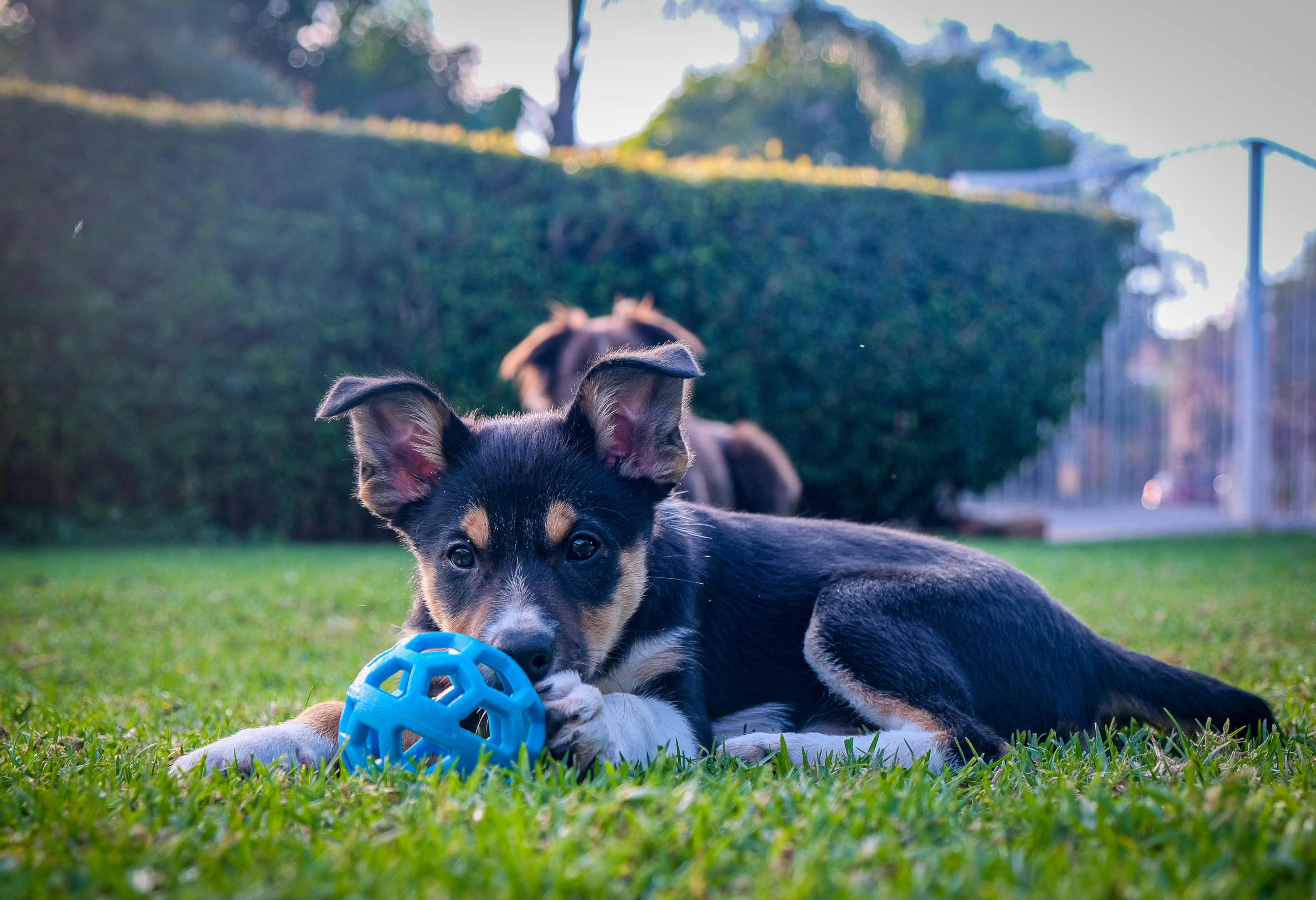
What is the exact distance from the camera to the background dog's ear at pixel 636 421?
3.40 meters

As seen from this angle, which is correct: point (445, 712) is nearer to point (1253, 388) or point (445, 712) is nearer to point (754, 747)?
point (754, 747)

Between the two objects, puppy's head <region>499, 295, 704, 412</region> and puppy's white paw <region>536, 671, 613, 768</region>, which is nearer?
puppy's white paw <region>536, 671, 613, 768</region>

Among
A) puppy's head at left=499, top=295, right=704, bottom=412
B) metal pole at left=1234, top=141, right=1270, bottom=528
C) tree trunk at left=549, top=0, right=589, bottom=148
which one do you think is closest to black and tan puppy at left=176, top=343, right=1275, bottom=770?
puppy's head at left=499, top=295, right=704, bottom=412

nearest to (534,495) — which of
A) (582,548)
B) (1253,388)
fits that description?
(582,548)

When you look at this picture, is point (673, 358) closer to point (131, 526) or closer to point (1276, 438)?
point (131, 526)

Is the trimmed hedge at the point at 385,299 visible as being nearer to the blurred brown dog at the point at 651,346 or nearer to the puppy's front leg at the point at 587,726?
the blurred brown dog at the point at 651,346

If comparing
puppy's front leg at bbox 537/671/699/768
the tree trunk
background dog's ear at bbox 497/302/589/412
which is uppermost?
the tree trunk

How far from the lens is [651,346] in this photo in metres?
6.46

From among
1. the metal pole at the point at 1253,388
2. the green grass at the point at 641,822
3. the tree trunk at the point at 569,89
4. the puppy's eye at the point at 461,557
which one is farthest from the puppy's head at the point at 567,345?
the tree trunk at the point at 569,89

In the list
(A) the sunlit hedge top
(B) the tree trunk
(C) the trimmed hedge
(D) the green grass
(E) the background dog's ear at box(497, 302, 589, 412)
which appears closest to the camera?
(D) the green grass

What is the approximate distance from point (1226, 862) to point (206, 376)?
10937 millimetres

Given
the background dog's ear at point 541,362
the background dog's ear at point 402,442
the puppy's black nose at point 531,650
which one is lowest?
the puppy's black nose at point 531,650

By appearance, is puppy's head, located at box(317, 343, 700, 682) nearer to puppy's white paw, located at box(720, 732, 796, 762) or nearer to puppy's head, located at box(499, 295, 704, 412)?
puppy's white paw, located at box(720, 732, 796, 762)

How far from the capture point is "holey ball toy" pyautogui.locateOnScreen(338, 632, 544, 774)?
255cm
